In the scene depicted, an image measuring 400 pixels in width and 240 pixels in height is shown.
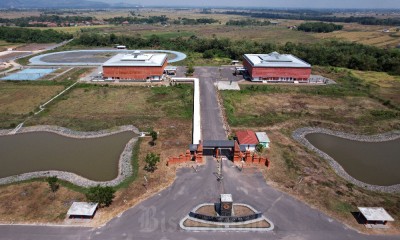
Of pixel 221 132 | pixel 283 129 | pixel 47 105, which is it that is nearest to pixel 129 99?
pixel 47 105

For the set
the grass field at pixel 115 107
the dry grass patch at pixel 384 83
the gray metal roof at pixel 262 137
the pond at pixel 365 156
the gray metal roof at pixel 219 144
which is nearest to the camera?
the pond at pixel 365 156

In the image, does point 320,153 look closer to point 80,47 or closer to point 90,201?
point 90,201

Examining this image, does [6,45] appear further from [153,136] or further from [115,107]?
[153,136]

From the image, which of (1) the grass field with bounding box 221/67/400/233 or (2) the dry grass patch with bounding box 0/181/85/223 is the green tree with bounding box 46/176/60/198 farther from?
(1) the grass field with bounding box 221/67/400/233

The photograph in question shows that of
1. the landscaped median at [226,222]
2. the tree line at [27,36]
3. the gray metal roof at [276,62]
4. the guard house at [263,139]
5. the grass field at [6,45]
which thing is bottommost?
the landscaped median at [226,222]

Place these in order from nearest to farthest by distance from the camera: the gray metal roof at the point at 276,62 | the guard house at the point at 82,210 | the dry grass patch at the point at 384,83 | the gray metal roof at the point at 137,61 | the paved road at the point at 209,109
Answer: the guard house at the point at 82,210
the paved road at the point at 209,109
the dry grass patch at the point at 384,83
the gray metal roof at the point at 276,62
the gray metal roof at the point at 137,61

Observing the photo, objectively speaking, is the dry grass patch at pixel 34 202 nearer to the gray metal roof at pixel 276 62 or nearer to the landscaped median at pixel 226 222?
the landscaped median at pixel 226 222

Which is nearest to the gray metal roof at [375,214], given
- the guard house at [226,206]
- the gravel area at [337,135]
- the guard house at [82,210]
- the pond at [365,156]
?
the gravel area at [337,135]

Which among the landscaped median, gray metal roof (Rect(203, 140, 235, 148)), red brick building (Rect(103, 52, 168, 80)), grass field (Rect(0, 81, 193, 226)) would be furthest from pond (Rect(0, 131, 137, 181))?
red brick building (Rect(103, 52, 168, 80))
